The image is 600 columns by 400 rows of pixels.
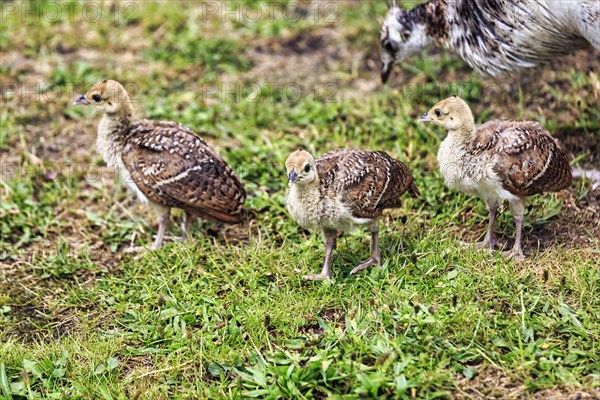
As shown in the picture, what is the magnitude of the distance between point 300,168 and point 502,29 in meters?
2.13

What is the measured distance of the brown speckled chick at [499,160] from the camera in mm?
5105

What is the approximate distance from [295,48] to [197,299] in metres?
4.18

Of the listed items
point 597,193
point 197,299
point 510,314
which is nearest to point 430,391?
point 510,314

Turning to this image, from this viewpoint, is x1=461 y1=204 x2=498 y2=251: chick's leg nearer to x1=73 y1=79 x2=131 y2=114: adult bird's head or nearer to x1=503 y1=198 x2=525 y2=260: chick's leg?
x1=503 y1=198 x2=525 y2=260: chick's leg

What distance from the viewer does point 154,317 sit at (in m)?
5.04

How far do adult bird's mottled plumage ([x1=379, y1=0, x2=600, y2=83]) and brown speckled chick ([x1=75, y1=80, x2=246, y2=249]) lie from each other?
2091 millimetres

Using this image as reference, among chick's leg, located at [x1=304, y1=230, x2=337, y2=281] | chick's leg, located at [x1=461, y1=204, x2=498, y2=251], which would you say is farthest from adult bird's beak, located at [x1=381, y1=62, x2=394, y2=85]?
chick's leg, located at [x1=304, y1=230, x2=337, y2=281]

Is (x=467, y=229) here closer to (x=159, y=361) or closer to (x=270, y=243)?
(x=270, y=243)

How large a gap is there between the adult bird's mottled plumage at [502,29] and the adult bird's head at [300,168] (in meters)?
1.99

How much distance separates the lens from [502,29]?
592 cm

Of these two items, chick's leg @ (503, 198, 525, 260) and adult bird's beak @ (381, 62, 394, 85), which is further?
adult bird's beak @ (381, 62, 394, 85)

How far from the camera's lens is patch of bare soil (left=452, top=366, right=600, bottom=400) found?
4.08m

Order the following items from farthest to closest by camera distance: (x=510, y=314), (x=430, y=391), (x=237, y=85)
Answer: (x=237, y=85)
(x=510, y=314)
(x=430, y=391)

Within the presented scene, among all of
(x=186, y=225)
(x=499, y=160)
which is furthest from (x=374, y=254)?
(x=186, y=225)
